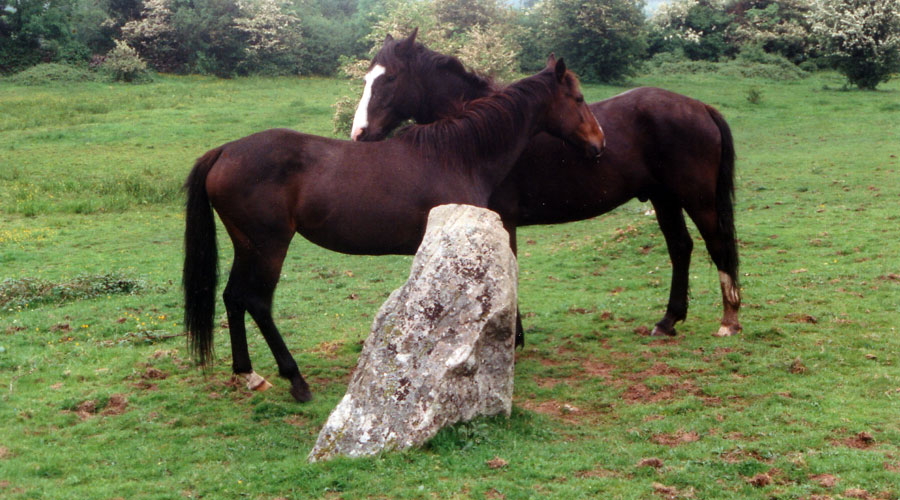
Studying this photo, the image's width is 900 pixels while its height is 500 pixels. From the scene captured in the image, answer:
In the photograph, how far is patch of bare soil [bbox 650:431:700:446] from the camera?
16.6ft

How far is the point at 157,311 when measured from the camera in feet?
30.7

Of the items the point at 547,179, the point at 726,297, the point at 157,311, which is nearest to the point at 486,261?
the point at 547,179

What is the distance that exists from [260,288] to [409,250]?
115 cm

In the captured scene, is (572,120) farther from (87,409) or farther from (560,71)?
(87,409)

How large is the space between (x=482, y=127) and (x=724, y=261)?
9.41 ft

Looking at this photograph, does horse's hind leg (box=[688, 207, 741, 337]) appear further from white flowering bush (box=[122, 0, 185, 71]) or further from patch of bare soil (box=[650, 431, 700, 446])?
white flowering bush (box=[122, 0, 185, 71])

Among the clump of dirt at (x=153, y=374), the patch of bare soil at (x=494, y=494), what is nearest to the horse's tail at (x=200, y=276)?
the clump of dirt at (x=153, y=374)

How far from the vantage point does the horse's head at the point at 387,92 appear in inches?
272

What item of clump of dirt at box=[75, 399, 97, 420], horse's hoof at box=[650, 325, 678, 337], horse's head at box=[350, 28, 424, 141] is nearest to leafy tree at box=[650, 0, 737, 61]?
horse's hoof at box=[650, 325, 678, 337]

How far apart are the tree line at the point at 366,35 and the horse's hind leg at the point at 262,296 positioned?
77.5 feet

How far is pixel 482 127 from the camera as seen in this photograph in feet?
21.0

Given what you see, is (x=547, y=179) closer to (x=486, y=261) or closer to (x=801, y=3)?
(x=486, y=261)

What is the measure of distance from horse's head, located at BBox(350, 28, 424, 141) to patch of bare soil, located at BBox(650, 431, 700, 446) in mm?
3359

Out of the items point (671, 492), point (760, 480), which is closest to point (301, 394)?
point (671, 492)
